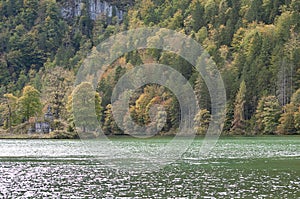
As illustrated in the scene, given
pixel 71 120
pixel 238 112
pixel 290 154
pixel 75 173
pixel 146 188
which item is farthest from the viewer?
pixel 238 112

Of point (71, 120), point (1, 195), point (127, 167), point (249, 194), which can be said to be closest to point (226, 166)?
point (127, 167)

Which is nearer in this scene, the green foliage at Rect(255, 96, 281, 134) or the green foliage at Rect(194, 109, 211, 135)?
the green foliage at Rect(255, 96, 281, 134)

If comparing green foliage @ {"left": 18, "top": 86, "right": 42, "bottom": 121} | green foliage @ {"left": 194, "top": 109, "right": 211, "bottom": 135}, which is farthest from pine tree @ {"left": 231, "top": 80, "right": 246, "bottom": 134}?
green foliage @ {"left": 18, "top": 86, "right": 42, "bottom": 121}

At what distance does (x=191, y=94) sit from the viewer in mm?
153125

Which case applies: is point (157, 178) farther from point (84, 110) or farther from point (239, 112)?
point (239, 112)

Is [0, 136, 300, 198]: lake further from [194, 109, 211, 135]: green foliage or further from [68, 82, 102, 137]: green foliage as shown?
[194, 109, 211, 135]: green foliage

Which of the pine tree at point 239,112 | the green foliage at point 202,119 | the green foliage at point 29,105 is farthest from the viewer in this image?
the green foliage at point 29,105

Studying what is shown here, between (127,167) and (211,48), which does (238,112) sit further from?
(127,167)

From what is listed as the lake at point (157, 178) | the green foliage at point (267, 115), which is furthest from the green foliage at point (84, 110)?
the lake at point (157, 178)

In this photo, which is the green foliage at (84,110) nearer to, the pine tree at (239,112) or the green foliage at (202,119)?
the green foliage at (202,119)

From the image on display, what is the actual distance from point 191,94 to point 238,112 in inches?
512

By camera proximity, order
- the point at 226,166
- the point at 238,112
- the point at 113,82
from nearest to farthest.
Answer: the point at 226,166, the point at 238,112, the point at 113,82

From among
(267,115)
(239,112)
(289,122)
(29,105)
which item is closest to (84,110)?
(29,105)

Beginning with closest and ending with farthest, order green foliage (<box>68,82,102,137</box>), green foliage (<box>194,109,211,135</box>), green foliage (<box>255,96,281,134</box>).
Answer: green foliage (<box>68,82,102,137</box>), green foliage (<box>255,96,281,134</box>), green foliage (<box>194,109,211,135</box>)
